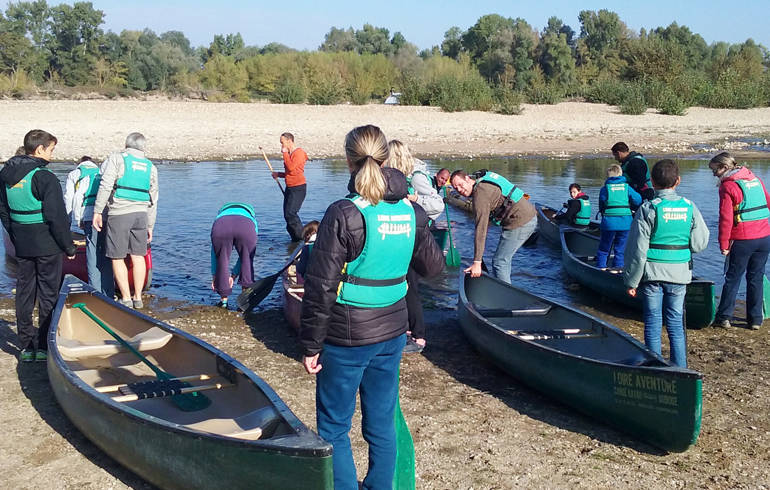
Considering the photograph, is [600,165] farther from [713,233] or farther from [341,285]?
[341,285]

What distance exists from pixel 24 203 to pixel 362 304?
3.61m

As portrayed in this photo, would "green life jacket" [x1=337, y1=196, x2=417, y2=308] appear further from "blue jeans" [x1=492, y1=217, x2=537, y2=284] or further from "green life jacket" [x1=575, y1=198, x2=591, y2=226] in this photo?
"green life jacket" [x1=575, y1=198, x2=591, y2=226]

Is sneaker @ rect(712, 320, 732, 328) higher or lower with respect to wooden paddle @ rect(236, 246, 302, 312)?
lower

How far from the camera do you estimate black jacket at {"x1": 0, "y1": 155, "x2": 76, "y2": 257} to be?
19.1ft

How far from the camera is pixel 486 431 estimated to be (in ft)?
17.2

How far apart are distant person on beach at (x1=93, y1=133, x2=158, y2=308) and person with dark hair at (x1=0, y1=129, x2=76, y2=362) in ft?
3.82

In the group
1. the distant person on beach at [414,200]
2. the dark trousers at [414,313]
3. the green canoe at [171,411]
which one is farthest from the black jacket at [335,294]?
the dark trousers at [414,313]

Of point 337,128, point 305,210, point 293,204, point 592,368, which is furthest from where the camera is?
point 337,128

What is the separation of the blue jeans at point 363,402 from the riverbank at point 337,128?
66.3 feet

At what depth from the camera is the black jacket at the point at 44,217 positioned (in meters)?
5.82

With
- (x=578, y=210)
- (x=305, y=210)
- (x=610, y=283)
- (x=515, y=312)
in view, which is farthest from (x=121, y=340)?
(x=305, y=210)

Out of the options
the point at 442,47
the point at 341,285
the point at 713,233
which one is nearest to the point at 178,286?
the point at 341,285

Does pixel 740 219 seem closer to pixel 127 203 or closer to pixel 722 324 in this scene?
pixel 722 324

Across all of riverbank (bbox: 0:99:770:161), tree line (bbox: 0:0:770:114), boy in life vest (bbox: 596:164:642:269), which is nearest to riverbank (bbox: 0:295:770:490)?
boy in life vest (bbox: 596:164:642:269)
